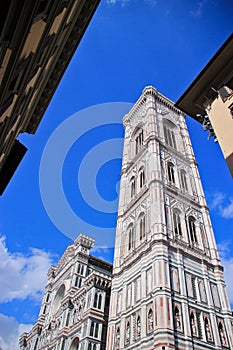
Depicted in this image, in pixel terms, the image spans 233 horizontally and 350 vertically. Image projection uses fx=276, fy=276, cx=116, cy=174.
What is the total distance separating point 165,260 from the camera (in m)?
19.8

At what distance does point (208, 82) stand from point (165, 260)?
15.2 metres

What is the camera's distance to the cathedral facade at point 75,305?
2438 cm

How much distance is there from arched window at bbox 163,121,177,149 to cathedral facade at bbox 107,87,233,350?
194 millimetres

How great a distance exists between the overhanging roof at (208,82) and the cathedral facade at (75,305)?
72.4 feet

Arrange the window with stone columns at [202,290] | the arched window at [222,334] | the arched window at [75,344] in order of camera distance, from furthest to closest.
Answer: the arched window at [75,344] < the window with stone columns at [202,290] < the arched window at [222,334]

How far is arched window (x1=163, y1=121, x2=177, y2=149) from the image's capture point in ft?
110

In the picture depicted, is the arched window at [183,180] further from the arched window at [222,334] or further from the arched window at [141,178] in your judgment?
the arched window at [222,334]

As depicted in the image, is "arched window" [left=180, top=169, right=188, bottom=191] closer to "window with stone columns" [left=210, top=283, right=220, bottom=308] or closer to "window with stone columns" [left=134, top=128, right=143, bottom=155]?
"window with stone columns" [left=134, top=128, right=143, bottom=155]

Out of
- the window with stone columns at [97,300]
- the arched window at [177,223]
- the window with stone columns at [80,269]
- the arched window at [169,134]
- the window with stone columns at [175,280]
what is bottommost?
A: the window with stone columns at [175,280]

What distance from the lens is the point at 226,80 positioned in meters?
6.98

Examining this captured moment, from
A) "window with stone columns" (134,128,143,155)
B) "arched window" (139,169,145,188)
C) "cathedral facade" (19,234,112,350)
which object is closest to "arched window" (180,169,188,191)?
"arched window" (139,169,145,188)

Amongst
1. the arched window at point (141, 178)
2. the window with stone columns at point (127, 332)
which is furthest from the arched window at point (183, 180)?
the window with stone columns at point (127, 332)

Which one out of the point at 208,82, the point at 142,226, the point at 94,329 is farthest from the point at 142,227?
the point at 208,82

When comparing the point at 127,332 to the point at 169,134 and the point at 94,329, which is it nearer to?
the point at 94,329
